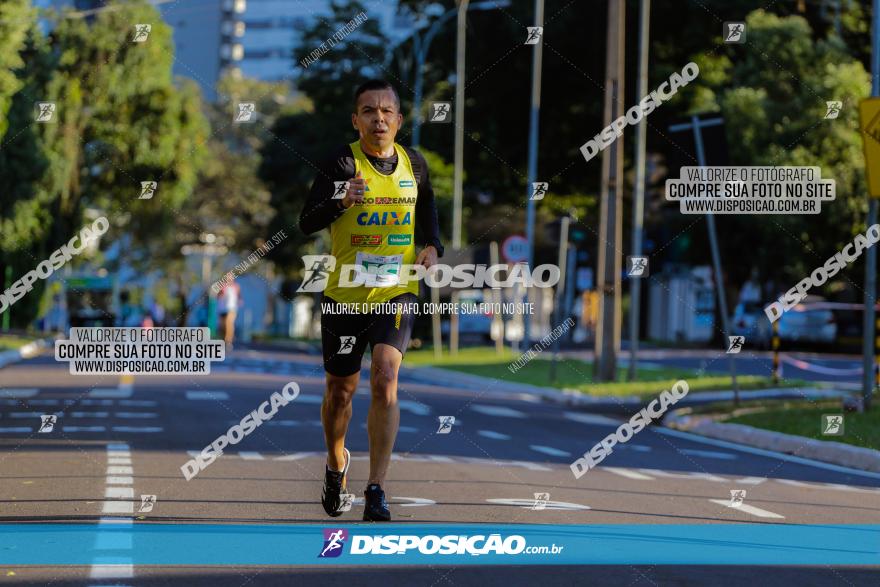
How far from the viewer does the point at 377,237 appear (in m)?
8.20

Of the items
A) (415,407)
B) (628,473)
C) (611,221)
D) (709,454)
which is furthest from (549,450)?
(611,221)

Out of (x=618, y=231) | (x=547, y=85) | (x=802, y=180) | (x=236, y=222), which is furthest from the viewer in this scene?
(x=236, y=222)

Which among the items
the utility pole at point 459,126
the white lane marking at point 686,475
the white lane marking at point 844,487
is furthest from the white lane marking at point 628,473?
the utility pole at point 459,126

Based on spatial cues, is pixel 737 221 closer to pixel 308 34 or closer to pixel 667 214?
pixel 667 214

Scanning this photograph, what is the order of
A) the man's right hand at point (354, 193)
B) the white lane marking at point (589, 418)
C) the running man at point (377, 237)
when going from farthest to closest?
1. the white lane marking at point (589, 418)
2. the running man at point (377, 237)
3. the man's right hand at point (354, 193)

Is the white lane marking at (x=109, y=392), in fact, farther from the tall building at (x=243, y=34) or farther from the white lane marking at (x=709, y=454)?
the tall building at (x=243, y=34)

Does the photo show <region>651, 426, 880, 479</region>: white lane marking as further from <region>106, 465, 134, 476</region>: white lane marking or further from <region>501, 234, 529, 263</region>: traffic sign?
<region>501, 234, 529, 263</region>: traffic sign

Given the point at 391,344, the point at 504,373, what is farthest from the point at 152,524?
the point at 504,373

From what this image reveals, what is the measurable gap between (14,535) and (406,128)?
46.2 metres

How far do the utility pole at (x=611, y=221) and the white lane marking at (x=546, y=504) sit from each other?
56.9 ft

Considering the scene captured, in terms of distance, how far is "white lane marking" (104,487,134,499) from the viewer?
9697 millimetres

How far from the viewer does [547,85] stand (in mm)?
50562

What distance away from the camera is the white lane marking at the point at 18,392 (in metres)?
20.8

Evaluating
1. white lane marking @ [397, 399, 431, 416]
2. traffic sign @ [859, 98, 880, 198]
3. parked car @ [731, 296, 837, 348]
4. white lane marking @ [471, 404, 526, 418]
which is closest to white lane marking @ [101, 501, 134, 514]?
white lane marking @ [397, 399, 431, 416]
